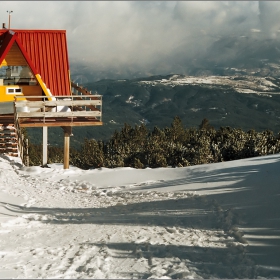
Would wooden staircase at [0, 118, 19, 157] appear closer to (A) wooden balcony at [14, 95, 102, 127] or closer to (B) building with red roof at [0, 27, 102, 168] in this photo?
(B) building with red roof at [0, 27, 102, 168]

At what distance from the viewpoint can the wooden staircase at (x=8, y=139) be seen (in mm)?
22188

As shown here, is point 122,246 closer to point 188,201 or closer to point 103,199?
point 188,201

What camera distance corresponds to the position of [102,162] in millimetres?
35375

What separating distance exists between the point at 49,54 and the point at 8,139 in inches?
194

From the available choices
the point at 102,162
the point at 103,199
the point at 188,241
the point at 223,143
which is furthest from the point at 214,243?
the point at 102,162

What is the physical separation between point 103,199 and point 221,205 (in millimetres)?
4276

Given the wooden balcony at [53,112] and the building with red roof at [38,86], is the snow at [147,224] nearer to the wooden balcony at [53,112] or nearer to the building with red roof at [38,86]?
the wooden balcony at [53,112]

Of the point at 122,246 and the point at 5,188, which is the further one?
the point at 5,188

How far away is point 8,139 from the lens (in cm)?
2303

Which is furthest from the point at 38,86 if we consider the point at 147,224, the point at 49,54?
the point at 147,224

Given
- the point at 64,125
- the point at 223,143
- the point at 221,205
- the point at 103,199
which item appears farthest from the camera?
the point at 223,143

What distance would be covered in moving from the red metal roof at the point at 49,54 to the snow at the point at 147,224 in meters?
6.96

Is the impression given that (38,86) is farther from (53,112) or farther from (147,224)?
(147,224)

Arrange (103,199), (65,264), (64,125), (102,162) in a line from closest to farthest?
(65,264), (103,199), (64,125), (102,162)
